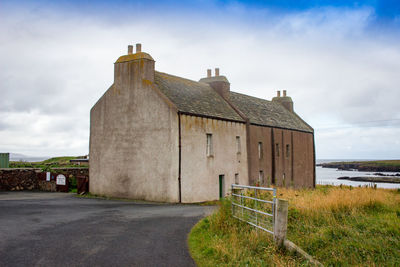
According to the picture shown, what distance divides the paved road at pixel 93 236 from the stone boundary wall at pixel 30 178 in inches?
375

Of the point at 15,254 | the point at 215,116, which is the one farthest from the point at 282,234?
the point at 215,116

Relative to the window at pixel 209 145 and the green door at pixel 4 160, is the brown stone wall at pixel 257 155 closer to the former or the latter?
the window at pixel 209 145

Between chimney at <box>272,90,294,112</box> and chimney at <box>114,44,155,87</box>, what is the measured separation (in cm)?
2299

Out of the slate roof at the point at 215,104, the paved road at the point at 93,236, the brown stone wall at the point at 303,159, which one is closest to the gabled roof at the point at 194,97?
the slate roof at the point at 215,104

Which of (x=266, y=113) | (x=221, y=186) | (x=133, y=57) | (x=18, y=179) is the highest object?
(x=133, y=57)

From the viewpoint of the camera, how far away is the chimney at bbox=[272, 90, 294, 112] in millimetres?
41487

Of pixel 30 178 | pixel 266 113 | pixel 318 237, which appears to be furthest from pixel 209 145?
pixel 318 237

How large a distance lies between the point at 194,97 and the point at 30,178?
1346 cm

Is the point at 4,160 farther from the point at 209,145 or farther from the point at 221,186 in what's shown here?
the point at 221,186

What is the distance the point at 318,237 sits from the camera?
935cm

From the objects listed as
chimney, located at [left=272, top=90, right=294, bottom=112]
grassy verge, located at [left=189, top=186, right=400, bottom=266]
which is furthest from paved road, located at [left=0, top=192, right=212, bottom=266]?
chimney, located at [left=272, top=90, right=294, bottom=112]

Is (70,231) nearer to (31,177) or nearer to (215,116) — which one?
(215,116)

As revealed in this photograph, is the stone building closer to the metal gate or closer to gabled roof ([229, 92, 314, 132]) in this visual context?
gabled roof ([229, 92, 314, 132])

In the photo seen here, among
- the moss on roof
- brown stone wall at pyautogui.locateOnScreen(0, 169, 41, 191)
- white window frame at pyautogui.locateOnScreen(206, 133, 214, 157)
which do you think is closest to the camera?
the moss on roof
